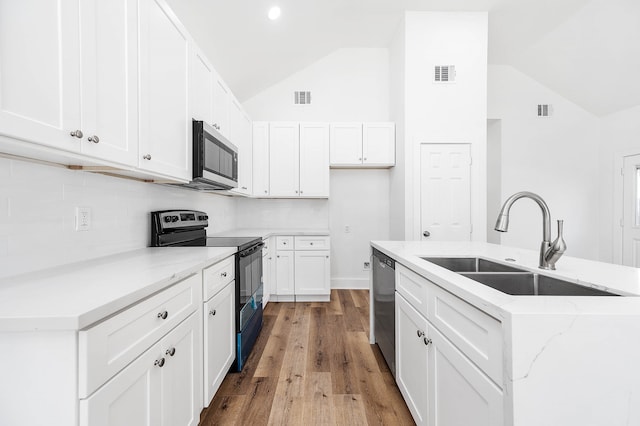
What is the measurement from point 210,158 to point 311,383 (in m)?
1.78

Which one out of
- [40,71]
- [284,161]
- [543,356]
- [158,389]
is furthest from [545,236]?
[284,161]

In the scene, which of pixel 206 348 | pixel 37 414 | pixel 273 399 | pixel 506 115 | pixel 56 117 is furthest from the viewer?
pixel 506 115

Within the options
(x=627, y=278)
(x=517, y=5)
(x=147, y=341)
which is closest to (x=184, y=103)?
(x=147, y=341)

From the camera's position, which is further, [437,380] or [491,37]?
[491,37]

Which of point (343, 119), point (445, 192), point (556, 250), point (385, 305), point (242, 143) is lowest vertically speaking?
point (385, 305)

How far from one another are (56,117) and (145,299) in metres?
0.69

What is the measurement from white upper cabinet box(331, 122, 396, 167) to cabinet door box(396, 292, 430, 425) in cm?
255

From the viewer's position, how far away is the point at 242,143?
341 cm

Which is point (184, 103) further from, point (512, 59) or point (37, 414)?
point (512, 59)

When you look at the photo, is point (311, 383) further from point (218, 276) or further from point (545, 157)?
point (545, 157)

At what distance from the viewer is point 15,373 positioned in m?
0.72

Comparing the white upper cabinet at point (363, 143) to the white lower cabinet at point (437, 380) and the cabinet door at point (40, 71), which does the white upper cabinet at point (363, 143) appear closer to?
the white lower cabinet at point (437, 380)

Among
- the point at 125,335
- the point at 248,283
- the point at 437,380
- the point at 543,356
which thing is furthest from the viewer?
the point at 248,283

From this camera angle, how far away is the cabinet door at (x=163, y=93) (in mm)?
1463
